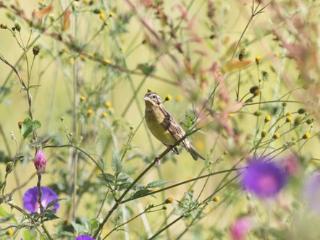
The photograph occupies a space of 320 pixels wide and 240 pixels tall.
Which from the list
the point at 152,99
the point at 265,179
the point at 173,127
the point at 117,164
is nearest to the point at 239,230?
the point at 265,179

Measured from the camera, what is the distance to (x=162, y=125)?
3.44 meters

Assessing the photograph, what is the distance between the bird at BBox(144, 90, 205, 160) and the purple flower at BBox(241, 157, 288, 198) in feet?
6.83

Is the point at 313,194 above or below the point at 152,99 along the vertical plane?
below

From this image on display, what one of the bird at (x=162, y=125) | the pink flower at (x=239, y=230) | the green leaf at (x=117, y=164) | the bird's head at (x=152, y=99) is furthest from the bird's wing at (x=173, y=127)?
the pink flower at (x=239, y=230)

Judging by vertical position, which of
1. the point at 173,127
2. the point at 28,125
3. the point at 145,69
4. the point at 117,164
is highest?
the point at 145,69

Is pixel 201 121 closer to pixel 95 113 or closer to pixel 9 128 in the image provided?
pixel 95 113

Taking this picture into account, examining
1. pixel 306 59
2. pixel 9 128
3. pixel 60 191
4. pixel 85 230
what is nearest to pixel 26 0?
pixel 9 128

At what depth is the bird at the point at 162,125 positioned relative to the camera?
3.37 m

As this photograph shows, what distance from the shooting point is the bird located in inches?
133

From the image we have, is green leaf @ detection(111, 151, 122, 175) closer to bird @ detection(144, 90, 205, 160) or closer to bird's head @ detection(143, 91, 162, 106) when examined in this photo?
bird @ detection(144, 90, 205, 160)

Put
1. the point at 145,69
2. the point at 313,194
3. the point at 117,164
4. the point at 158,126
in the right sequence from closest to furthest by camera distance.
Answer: the point at 313,194 → the point at 117,164 → the point at 145,69 → the point at 158,126

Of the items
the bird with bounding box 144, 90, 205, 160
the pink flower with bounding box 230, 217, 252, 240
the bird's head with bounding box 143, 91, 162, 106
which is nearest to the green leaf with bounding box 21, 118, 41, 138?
the pink flower with bounding box 230, 217, 252, 240

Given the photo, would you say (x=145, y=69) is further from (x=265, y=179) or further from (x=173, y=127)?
(x=265, y=179)

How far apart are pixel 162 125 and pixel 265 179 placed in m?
2.26
